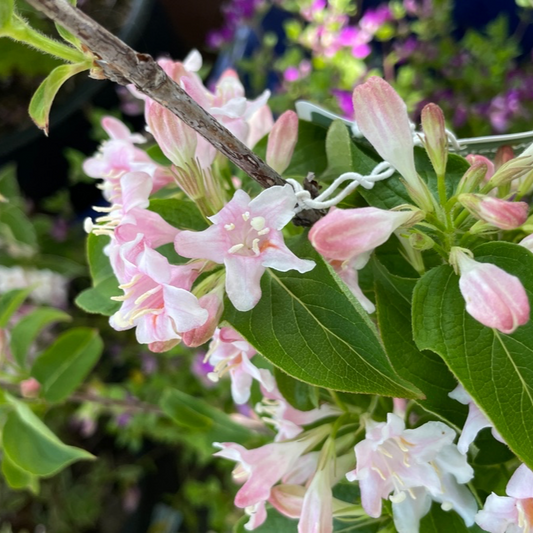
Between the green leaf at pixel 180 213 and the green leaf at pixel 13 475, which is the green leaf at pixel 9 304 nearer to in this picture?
the green leaf at pixel 13 475

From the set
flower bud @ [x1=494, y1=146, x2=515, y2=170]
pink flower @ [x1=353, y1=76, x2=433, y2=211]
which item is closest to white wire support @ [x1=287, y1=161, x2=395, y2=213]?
pink flower @ [x1=353, y1=76, x2=433, y2=211]

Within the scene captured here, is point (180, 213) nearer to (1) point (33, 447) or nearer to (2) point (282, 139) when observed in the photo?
(2) point (282, 139)

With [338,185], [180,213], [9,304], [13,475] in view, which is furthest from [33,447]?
[338,185]

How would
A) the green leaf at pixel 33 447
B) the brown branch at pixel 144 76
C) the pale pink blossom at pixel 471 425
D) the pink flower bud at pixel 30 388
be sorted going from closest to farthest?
the brown branch at pixel 144 76 → the pale pink blossom at pixel 471 425 → the green leaf at pixel 33 447 → the pink flower bud at pixel 30 388


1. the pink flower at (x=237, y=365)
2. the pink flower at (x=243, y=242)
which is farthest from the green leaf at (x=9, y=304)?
the pink flower at (x=243, y=242)

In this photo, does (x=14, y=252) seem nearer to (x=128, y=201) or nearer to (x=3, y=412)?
(x=3, y=412)

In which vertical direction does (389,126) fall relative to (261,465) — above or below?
above
